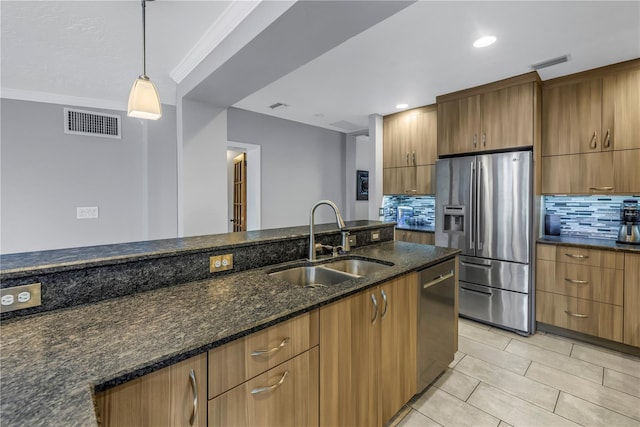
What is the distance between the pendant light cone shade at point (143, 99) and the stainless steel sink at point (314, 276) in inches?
53.8

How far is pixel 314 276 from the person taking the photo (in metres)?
1.88

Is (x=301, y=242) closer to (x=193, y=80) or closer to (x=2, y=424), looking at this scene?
(x=2, y=424)

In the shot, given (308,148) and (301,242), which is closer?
(301,242)

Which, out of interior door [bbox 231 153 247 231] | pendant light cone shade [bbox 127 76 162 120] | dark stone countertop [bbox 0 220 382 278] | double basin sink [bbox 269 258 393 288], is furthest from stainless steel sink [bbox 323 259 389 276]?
interior door [bbox 231 153 247 231]

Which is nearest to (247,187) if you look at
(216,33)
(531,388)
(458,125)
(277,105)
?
(277,105)

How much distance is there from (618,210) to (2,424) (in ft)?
13.9

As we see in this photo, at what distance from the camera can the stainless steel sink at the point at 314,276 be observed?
1.82m

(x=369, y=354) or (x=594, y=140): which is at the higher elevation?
(x=594, y=140)

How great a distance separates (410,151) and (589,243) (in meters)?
2.15

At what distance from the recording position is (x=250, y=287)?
54.7 inches

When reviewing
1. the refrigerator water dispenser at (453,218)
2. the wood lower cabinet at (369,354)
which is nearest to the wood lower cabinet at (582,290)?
the refrigerator water dispenser at (453,218)

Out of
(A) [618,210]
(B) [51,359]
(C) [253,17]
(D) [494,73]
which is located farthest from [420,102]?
(B) [51,359]

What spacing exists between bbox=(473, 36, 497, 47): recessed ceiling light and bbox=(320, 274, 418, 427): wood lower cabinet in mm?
1914

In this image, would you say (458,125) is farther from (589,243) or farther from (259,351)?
(259,351)
